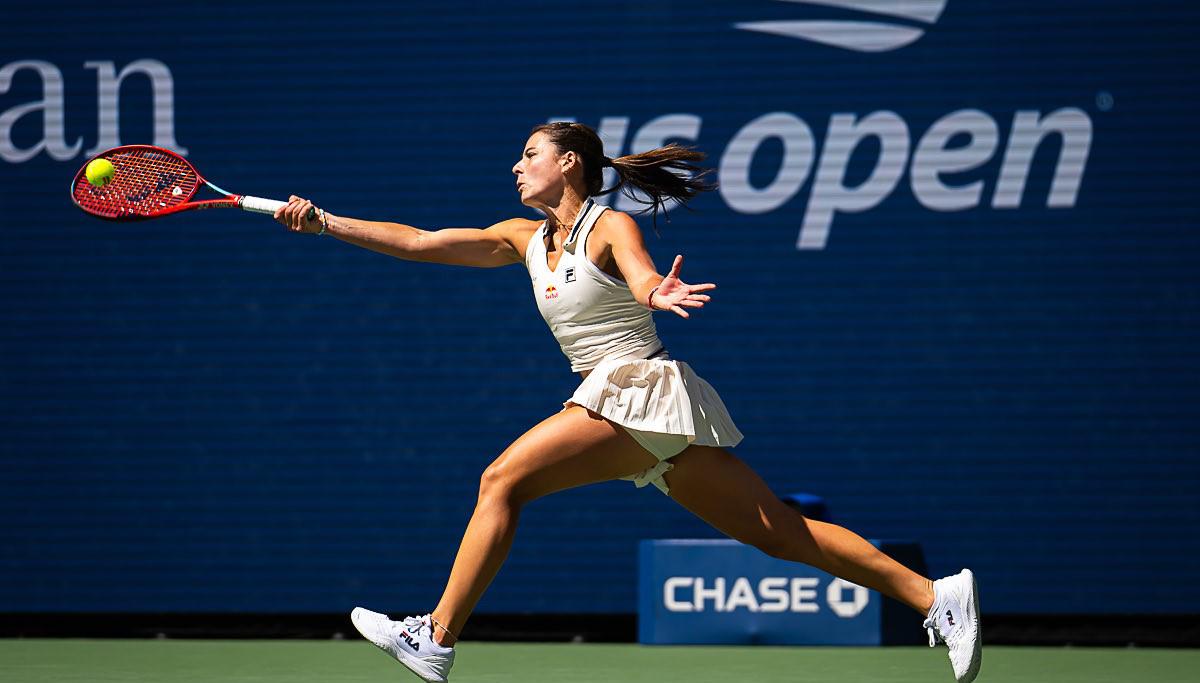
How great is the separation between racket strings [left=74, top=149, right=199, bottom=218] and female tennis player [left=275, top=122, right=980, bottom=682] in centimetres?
73

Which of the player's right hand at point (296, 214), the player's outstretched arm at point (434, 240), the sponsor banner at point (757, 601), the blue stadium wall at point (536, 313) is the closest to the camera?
the player's right hand at point (296, 214)

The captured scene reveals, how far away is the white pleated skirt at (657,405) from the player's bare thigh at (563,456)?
0.05m

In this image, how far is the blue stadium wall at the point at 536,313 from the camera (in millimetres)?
7508

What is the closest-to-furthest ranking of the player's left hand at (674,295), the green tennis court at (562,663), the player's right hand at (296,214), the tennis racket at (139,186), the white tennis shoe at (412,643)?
the player's left hand at (674,295) < the white tennis shoe at (412,643) < the player's right hand at (296,214) < the tennis racket at (139,186) < the green tennis court at (562,663)

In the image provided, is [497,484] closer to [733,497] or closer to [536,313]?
[733,497]

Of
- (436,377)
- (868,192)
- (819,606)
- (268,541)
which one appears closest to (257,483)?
(268,541)

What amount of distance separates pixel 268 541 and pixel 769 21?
362 cm

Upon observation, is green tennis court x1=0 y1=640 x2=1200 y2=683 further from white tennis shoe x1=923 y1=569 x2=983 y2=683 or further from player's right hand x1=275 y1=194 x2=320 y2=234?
player's right hand x1=275 y1=194 x2=320 y2=234

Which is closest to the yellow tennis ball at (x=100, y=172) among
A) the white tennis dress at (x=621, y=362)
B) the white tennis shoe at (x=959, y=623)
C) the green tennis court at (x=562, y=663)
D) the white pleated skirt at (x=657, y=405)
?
the white tennis dress at (x=621, y=362)

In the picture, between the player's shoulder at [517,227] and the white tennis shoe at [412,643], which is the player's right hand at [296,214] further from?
the white tennis shoe at [412,643]

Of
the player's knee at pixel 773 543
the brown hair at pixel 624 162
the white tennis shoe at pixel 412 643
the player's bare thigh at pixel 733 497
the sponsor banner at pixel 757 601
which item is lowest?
the sponsor banner at pixel 757 601

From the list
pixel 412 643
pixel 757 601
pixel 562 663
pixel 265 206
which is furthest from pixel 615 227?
pixel 757 601

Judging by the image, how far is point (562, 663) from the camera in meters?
6.66

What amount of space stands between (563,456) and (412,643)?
69 centimetres
